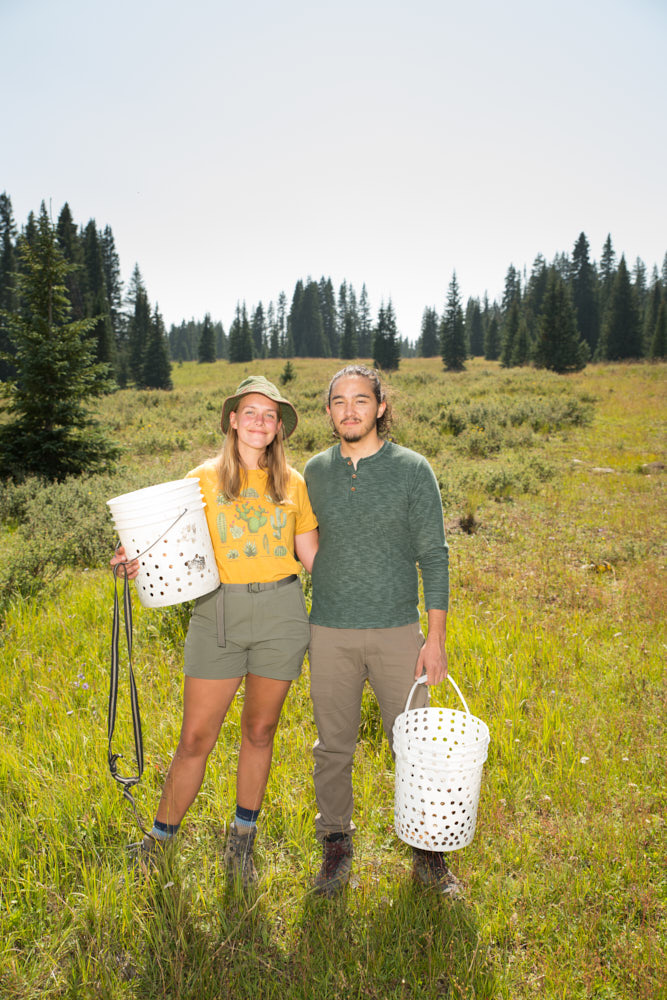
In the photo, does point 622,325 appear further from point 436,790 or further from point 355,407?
point 436,790

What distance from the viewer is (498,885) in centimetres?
262

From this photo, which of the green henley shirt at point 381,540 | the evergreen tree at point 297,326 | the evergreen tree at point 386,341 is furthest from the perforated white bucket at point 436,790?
the evergreen tree at point 297,326

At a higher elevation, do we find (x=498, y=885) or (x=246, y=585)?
(x=246, y=585)

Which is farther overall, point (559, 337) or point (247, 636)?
point (559, 337)

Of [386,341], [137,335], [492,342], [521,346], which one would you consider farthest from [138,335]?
[492,342]

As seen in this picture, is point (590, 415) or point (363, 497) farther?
point (590, 415)

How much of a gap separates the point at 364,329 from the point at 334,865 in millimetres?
113441

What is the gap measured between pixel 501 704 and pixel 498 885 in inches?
56.4

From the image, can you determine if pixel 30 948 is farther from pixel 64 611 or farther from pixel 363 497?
pixel 64 611

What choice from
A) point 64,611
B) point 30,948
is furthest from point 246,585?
point 64,611

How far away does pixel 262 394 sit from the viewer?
2.74 meters

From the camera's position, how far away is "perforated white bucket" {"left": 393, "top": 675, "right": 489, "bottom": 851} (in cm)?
248

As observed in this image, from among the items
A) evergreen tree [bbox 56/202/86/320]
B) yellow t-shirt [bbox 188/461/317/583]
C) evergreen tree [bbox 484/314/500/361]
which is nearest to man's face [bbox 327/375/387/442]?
yellow t-shirt [bbox 188/461/317/583]

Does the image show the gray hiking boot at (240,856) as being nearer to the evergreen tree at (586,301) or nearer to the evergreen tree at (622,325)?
the evergreen tree at (622,325)
